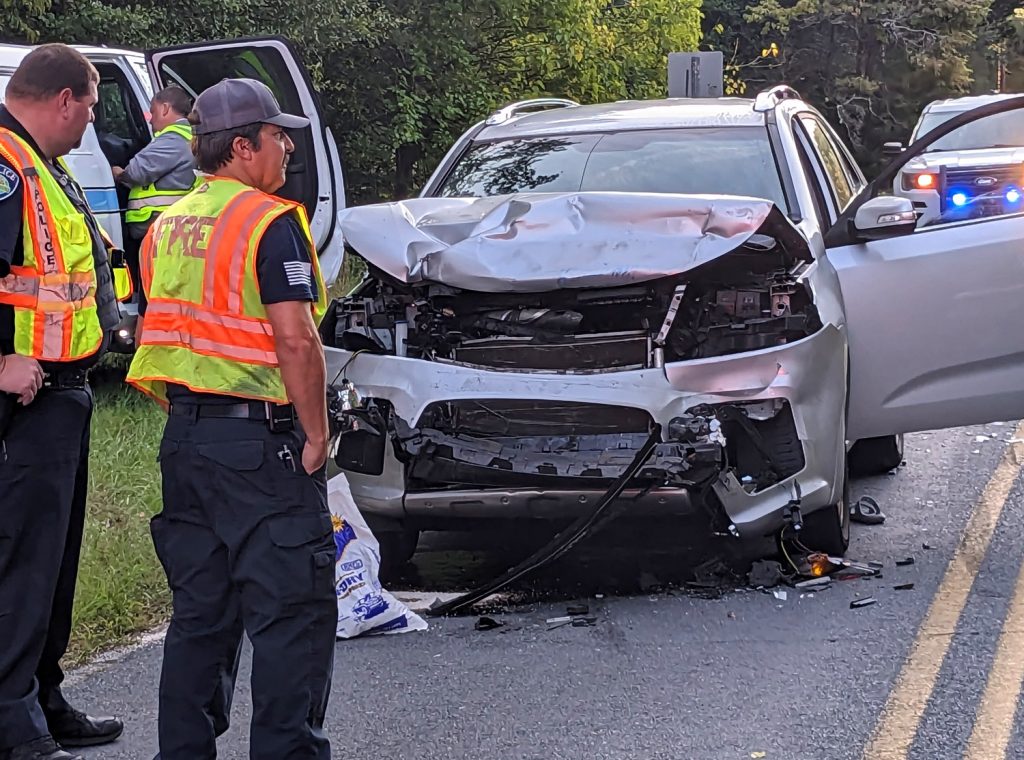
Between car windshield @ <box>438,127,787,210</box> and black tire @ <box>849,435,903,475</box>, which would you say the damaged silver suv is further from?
black tire @ <box>849,435,903,475</box>

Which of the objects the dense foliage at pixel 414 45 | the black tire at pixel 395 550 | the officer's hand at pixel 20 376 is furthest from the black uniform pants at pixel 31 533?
the dense foliage at pixel 414 45

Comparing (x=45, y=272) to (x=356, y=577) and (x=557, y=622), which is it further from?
(x=557, y=622)

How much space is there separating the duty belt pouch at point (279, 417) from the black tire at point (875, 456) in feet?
15.6

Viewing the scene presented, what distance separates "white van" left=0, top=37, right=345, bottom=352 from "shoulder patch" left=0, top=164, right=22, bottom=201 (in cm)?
437

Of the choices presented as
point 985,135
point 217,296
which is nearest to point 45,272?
point 217,296

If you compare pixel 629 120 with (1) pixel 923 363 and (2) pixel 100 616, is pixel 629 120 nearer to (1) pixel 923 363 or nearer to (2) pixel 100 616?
(1) pixel 923 363

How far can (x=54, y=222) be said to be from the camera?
381cm

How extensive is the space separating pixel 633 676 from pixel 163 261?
205cm

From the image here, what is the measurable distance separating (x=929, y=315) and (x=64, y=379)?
3.53m

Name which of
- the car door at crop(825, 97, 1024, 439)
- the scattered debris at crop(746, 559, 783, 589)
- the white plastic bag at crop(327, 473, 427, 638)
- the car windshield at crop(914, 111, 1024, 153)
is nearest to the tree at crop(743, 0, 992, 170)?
the car windshield at crop(914, 111, 1024, 153)

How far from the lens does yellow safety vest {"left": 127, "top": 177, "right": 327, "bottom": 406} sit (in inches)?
131

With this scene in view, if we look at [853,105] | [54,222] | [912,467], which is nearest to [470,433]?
[54,222]

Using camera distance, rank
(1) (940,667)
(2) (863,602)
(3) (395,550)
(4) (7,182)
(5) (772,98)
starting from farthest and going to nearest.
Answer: (5) (772,98), (3) (395,550), (2) (863,602), (1) (940,667), (4) (7,182)

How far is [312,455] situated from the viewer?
3.41 metres
